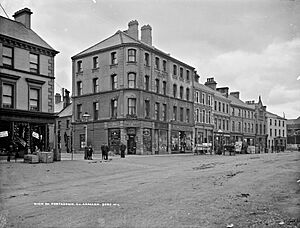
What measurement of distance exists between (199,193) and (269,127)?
200ft

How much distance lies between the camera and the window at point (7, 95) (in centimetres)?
2104

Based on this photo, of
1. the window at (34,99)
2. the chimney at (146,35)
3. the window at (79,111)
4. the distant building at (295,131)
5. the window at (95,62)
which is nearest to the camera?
the distant building at (295,131)

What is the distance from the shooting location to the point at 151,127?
1421 inches

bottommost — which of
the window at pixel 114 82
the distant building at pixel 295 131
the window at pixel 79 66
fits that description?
the distant building at pixel 295 131

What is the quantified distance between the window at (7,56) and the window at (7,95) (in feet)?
4.23

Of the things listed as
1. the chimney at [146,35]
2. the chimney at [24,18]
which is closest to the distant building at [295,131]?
the chimney at [24,18]

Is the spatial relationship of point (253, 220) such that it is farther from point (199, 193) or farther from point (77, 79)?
point (77, 79)

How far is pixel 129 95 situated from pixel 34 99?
12407 mm

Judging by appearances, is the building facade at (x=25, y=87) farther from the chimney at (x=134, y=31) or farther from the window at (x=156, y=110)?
the window at (x=156, y=110)

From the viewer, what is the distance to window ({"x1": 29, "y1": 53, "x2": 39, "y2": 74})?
74.3 ft

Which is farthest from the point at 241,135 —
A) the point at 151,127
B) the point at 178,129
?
the point at 151,127

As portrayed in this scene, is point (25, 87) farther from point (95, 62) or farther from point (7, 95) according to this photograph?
point (95, 62)

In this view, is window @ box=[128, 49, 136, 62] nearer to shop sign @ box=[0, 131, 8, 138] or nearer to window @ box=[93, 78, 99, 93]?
window @ box=[93, 78, 99, 93]

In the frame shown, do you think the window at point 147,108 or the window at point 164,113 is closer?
the window at point 147,108
